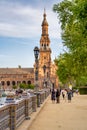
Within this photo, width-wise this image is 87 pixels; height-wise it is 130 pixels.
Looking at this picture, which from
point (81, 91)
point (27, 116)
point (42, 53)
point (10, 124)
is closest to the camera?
point (10, 124)

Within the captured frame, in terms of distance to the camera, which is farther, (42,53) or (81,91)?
(42,53)

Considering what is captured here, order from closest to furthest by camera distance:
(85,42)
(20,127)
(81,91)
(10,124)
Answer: (10,124) → (20,127) → (85,42) → (81,91)

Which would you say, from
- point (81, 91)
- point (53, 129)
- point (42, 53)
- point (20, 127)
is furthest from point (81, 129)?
point (42, 53)

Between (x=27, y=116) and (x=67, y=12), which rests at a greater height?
(x=67, y=12)

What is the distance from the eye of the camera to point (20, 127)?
17.8 meters

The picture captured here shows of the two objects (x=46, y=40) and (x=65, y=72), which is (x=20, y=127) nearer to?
(x=65, y=72)

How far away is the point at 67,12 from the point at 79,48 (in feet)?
15.3

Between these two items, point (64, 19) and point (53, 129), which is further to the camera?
point (64, 19)

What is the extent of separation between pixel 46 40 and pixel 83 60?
145683 mm

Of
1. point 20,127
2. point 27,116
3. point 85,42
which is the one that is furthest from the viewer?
point 85,42

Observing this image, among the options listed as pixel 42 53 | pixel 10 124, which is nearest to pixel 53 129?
pixel 10 124

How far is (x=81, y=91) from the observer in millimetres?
105312

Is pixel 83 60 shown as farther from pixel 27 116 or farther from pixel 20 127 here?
pixel 20 127

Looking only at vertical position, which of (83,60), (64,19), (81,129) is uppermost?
(64,19)
